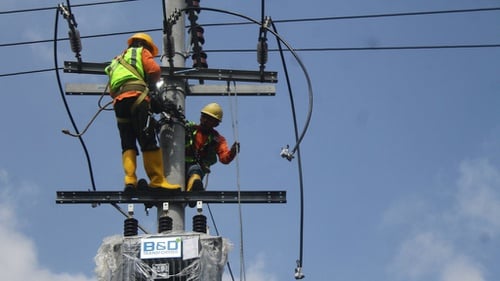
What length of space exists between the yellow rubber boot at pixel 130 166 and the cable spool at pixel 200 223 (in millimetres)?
789

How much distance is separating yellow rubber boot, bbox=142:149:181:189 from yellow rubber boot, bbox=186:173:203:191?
23 cm

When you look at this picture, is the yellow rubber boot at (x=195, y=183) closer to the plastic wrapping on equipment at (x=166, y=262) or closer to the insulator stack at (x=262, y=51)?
the plastic wrapping on equipment at (x=166, y=262)

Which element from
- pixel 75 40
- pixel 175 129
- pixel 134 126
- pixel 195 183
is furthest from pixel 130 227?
pixel 75 40

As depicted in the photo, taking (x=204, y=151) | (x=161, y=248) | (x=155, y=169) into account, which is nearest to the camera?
(x=161, y=248)

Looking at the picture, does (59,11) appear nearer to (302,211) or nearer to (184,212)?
(184,212)

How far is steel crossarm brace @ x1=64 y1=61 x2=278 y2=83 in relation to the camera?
27.1ft

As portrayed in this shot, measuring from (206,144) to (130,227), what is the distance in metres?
1.72

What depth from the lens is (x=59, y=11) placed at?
27.2 ft

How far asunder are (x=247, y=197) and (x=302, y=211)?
1.66ft

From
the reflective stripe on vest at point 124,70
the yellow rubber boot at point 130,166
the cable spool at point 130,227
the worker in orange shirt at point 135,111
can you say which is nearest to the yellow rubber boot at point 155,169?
the worker in orange shirt at point 135,111

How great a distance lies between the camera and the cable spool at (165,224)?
7.16 meters

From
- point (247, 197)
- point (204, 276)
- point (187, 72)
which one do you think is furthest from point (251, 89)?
point (204, 276)

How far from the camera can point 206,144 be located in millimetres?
8656

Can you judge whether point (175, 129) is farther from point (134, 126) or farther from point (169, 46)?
point (169, 46)
